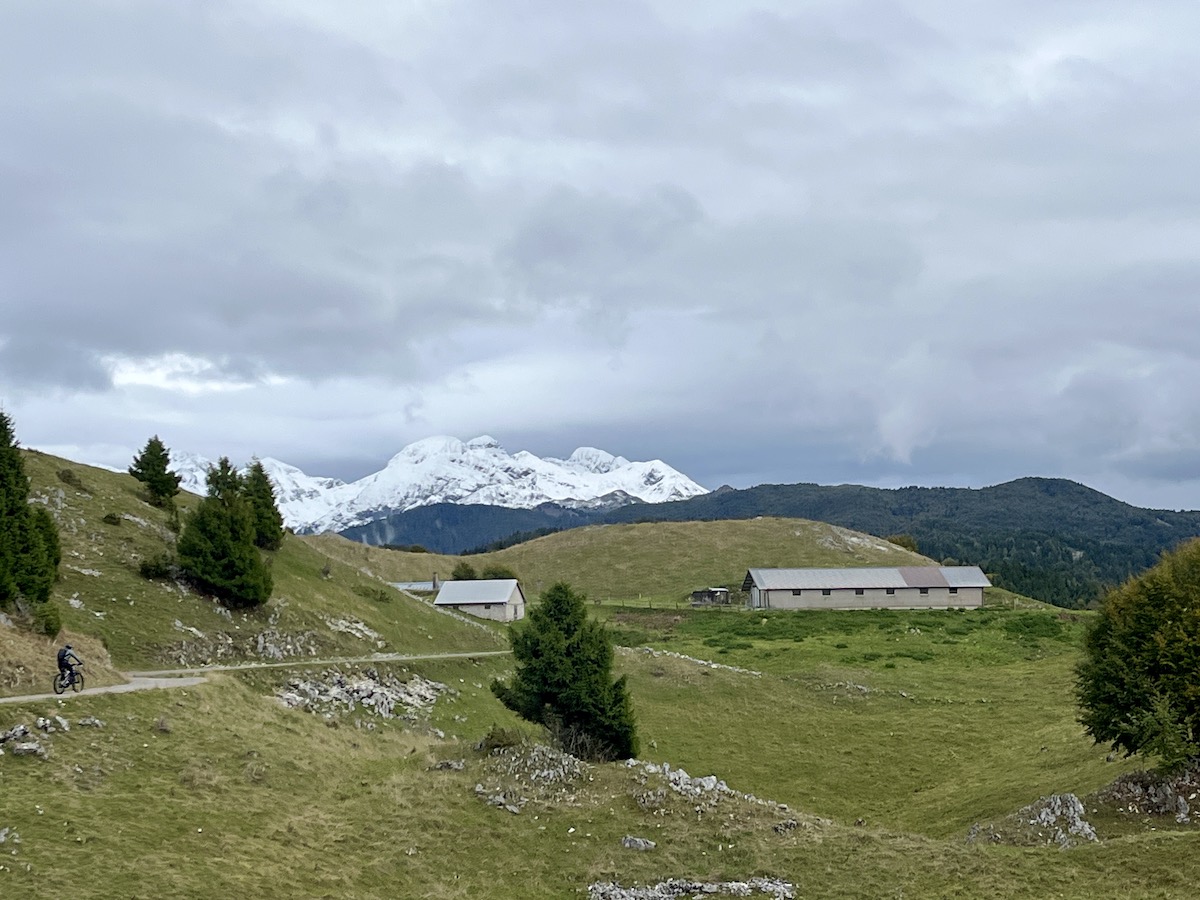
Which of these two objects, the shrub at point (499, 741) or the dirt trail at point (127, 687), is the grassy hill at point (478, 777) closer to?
the shrub at point (499, 741)

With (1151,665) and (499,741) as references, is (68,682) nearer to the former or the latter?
(499,741)

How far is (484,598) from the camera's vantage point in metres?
104

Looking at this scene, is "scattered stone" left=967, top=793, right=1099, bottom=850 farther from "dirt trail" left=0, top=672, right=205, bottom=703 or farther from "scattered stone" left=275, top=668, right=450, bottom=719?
"dirt trail" left=0, top=672, right=205, bottom=703

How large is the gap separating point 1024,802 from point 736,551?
497ft

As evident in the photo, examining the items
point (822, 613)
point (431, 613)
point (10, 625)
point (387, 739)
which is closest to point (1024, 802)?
point (387, 739)

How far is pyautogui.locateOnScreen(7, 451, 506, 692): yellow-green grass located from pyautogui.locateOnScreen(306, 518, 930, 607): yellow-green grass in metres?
81.4

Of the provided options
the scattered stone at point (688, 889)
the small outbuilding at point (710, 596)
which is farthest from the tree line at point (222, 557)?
the small outbuilding at point (710, 596)

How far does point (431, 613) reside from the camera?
7694cm

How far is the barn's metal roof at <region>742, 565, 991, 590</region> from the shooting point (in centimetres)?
12494

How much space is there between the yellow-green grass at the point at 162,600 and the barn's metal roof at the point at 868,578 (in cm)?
6338

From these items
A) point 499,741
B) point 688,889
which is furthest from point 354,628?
point 688,889

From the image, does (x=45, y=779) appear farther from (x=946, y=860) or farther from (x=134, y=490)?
(x=134, y=490)

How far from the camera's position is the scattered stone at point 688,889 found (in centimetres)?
2306

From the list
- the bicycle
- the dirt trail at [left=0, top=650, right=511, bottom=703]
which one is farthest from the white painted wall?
the bicycle
